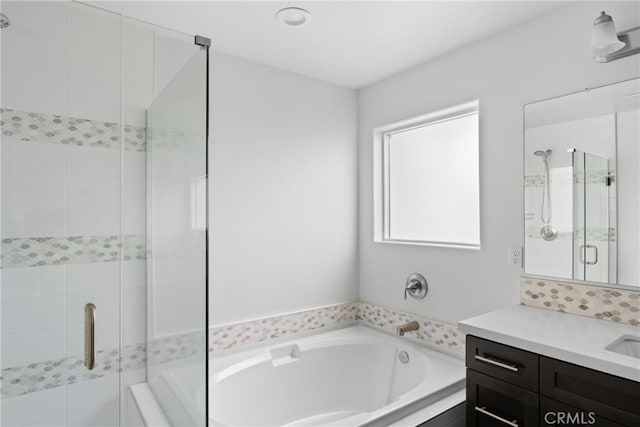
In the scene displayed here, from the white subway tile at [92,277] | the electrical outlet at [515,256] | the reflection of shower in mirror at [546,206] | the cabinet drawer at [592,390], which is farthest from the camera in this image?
the electrical outlet at [515,256]

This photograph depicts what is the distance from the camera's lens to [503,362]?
1.50 m

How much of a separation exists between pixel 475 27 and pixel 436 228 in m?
1.22

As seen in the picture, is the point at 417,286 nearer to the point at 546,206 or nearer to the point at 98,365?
the point at 546,206

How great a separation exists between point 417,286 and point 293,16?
1.73 metres

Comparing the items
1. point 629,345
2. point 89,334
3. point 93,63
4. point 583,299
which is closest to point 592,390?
point 629,345

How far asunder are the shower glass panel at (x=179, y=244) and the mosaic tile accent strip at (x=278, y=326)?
49cm

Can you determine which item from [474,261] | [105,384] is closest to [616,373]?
[474,261]

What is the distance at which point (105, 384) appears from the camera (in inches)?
70.2

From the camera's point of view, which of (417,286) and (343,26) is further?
(417,286)

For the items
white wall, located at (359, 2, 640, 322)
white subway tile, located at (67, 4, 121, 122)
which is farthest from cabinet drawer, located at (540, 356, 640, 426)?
white subway tile, located at (67, 4, 121, 122)

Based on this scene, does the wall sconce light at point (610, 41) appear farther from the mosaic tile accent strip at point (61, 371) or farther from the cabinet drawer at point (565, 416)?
the mosaic tile accent strip at point (61, 371)

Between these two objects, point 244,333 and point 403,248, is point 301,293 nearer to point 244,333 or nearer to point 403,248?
point 244,333

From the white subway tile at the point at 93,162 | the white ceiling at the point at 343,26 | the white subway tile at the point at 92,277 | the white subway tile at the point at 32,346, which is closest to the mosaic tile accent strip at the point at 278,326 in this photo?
the white subway tile at the point at 92,277

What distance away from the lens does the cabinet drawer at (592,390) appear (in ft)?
3.83
